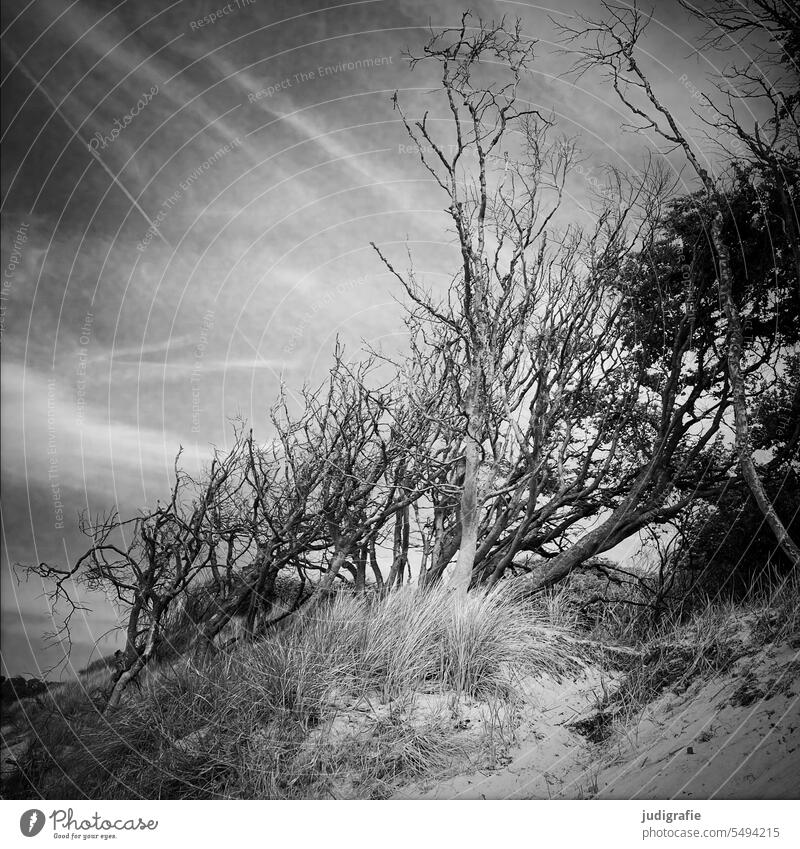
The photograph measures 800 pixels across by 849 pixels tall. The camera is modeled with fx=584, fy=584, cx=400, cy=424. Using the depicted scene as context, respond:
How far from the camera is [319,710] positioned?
4.00 m

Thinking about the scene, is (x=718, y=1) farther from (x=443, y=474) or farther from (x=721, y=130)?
(x=443, y=474)

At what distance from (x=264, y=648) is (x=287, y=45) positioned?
4.87 metres

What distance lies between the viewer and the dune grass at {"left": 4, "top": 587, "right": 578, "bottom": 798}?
364 centimetres

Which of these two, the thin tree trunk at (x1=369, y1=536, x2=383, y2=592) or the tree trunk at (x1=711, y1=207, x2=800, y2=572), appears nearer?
the tree trunk at (x1=711, y1=207, x2=800, y2=572)

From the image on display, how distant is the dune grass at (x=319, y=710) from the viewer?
11.9 ft

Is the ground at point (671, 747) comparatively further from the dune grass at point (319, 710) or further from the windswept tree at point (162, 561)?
the windswept tree at point (162, 561)

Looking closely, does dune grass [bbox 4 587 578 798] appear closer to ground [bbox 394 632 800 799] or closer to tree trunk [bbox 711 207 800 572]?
ground [bbox 394 632 800 799]

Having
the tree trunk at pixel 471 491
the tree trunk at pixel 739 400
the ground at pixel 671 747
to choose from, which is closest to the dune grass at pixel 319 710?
the ground at pixel 671 747

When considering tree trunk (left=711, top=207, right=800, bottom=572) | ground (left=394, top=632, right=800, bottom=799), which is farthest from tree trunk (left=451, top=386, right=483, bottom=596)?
tree trunk (left=711, top=207, right=800, bottom=572)

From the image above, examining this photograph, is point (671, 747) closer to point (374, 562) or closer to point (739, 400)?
point (739, 400)

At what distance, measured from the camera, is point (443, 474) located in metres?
7.62

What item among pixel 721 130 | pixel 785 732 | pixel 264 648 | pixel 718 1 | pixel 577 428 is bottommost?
pixel 785 732

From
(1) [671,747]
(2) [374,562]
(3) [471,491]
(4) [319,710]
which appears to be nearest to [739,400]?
(3) [471,491]
